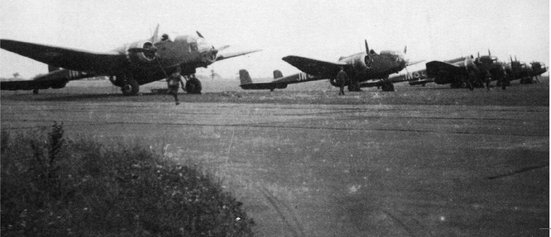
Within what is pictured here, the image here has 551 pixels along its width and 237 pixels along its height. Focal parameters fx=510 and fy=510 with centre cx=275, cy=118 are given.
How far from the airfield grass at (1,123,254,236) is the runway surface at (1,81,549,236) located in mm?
387

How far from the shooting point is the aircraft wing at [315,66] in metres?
36.8

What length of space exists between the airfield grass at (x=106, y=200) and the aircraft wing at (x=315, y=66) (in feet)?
102

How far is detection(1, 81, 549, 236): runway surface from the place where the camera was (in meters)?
4.73

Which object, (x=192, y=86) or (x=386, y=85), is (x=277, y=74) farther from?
(x=192, y=86)

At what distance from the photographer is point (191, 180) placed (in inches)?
233

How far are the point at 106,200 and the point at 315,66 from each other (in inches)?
1347

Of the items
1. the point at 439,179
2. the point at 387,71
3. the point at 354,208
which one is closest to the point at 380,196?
the point at 354,208

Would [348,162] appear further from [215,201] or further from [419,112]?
[419,112]

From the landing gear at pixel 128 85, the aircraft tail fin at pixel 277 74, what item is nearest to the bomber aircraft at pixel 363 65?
the aircraft tail fin at pixel 277 74

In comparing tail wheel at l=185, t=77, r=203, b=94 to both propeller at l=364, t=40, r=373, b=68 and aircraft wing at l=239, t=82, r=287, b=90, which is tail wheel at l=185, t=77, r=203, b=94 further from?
aircraft wing at l=239, t=82, r=287, b=90

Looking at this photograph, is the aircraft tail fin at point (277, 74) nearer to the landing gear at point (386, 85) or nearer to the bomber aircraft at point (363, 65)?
the bomber aircraft at point (363, 65)

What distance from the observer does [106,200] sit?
4754 millimetres

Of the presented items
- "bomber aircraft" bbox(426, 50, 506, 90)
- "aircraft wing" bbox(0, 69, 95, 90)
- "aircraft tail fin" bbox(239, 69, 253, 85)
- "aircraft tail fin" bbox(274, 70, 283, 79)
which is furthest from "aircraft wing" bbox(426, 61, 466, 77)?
"aircraft wing" bbox(0, 69, 95, 90)

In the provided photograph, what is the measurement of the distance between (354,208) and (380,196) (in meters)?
0.53
